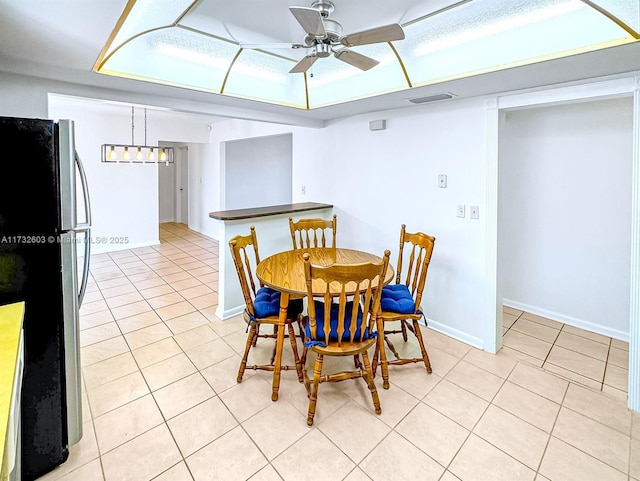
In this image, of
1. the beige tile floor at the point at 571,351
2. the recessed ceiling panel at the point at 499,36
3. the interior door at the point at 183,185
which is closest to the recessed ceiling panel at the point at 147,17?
the recessed ceiling panel at the point at 499,36

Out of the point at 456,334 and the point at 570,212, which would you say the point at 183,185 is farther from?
the point at 570,212

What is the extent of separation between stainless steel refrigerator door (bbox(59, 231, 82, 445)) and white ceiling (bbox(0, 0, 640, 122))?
3.18 feet

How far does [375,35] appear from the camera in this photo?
1.68m

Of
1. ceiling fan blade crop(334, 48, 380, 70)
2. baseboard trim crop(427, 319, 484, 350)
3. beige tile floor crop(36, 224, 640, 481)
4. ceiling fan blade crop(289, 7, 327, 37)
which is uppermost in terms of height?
ceiling fan blade crop(334, 48, 380, 70)

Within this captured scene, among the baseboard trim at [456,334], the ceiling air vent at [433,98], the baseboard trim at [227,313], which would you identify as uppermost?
the ceiling air vent at [433,98]

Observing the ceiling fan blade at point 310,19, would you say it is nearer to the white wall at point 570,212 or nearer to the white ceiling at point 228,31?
the white ceiling at point 228,31

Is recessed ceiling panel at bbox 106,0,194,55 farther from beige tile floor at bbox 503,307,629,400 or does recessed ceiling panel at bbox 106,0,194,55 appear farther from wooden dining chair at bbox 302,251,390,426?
beige tile floor at bbox 503,307,629,400

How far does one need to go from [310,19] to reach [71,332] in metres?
1.87

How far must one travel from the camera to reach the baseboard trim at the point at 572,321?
3.07 meters

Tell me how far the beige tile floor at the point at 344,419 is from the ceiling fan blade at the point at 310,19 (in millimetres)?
2128

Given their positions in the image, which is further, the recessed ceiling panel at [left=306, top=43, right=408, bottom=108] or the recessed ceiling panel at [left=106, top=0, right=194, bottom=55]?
the recessed ceiling panel at [left=306, top=43, right=408, bottom=108]

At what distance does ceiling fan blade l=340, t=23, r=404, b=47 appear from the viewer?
5.30 feet

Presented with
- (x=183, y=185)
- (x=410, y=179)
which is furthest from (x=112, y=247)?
(x=410, y=179)

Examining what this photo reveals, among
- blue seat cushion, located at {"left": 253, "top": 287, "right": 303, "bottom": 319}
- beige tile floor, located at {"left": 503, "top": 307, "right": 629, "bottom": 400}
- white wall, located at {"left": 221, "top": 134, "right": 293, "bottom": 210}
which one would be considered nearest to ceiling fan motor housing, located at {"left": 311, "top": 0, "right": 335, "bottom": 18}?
blue seat cushion, located at {"left": 253, "top": 287, "right": 303, "bottom": 319}
